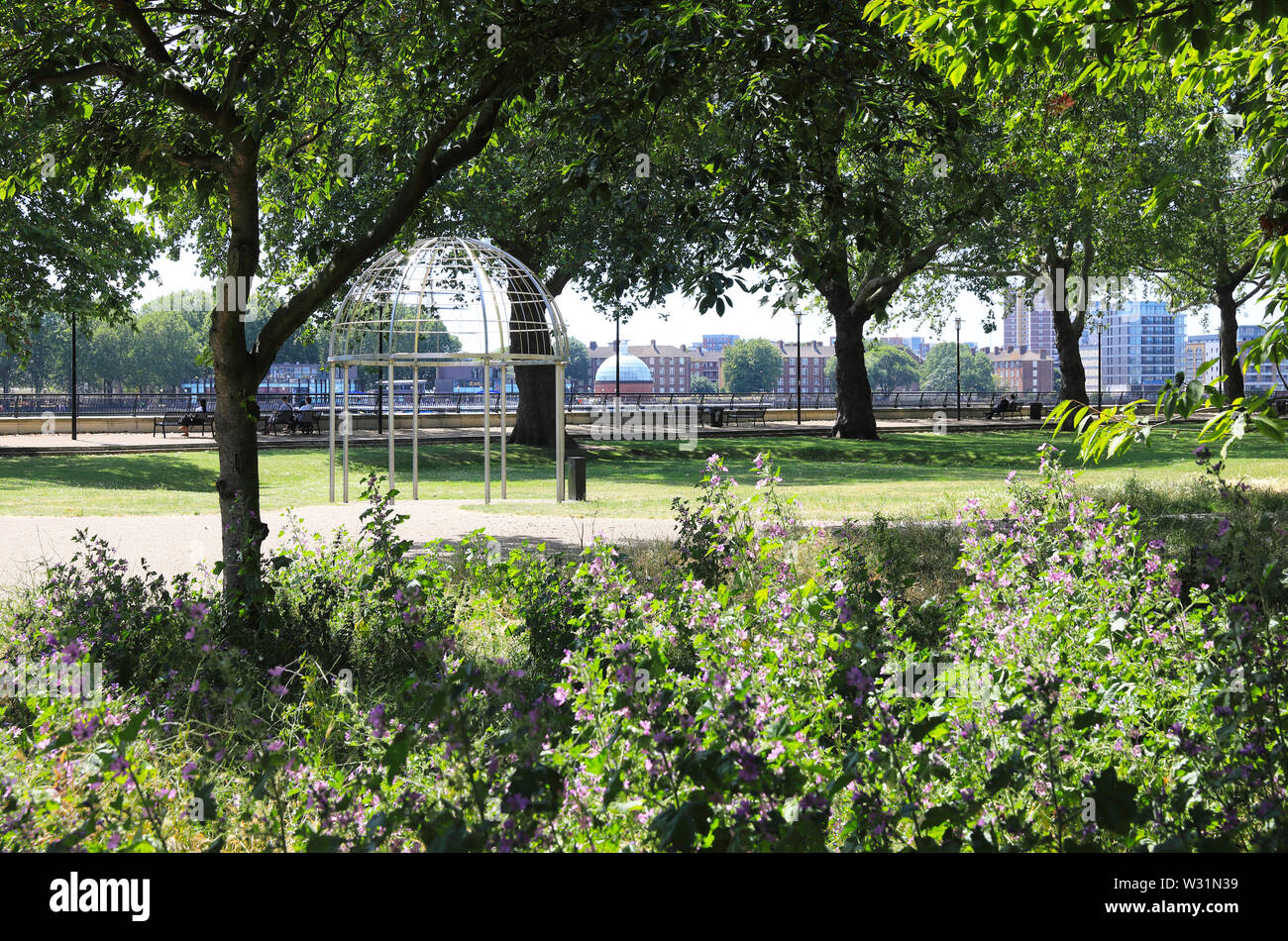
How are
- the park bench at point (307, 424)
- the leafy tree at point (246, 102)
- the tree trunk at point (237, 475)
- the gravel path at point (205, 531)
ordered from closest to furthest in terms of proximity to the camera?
1. the tree trunk at point (237, 475)
2. the leafy tree at point (246, 102)
3. the gravel path at point (205, 531)
4. the park bench at point (307, 424)

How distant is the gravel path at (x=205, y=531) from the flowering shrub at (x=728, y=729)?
149 inches

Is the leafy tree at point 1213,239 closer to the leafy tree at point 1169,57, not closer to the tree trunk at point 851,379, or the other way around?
the tree trunk at point 851,379

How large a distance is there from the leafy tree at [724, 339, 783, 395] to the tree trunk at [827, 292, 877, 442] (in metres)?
108

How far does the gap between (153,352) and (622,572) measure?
3881 inches

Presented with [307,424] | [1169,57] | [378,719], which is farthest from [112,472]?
[378,719]

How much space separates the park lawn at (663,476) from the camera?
13.2 m

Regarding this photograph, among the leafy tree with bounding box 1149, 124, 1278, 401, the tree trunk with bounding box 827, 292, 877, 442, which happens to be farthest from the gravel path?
the tree trunk with bounding box 827, 292, 877, 442

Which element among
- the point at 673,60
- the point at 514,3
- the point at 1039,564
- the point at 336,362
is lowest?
the point at 1039,564

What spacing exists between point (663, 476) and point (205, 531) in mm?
9826

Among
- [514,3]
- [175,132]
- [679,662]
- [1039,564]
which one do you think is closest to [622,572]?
[679,662]

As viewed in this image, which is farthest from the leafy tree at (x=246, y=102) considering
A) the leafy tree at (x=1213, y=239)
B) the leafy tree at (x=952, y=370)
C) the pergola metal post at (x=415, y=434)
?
the leafy tree at (x=952, y=370)

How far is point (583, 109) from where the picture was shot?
6.97 meters

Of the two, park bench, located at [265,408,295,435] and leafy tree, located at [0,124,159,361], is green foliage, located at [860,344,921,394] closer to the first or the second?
park bench, located at [265,408,295,435]

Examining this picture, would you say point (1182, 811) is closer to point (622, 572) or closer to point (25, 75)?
point (622, 572)
